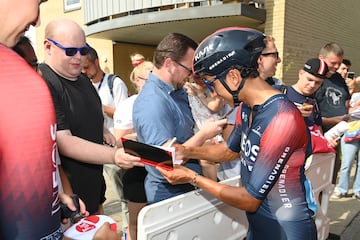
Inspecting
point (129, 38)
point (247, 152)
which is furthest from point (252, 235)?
point (129, 38)

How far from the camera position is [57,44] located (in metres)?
2.28

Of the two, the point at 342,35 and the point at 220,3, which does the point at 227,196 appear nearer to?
the point at 220,3

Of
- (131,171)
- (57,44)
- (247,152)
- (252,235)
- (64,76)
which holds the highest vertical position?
(57,44)

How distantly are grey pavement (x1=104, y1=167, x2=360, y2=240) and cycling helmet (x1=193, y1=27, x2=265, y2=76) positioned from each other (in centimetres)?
323

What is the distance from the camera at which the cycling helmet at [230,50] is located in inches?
69.4

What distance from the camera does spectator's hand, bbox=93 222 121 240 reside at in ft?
3.79

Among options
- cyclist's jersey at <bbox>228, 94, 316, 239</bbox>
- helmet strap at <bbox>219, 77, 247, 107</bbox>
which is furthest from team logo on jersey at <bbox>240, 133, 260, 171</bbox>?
helmet strap at <bbox>219, 77, 247, 107</bbox>

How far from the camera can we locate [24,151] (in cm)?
86

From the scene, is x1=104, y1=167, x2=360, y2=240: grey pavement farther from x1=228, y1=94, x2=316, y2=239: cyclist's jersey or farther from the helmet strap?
the helmet strap

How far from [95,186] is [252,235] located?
49.9 inches

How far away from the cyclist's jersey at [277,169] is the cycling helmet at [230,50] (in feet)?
0.89

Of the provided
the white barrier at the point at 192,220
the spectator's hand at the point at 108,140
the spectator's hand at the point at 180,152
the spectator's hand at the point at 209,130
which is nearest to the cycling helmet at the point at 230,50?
the spectator's hand at the point at 180,152

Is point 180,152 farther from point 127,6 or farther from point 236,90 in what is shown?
point 127,6

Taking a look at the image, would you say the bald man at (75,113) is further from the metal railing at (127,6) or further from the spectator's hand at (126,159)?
the metal railing at (127,6)
